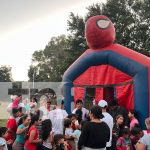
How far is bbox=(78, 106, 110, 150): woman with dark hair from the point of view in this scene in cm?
519

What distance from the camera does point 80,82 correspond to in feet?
40.1

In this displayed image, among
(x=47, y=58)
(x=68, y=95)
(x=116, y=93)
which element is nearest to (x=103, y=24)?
(x=116, y=93)

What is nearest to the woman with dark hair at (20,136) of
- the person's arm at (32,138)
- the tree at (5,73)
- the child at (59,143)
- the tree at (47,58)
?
the person's arm at (32,138)

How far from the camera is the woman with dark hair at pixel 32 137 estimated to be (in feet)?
21.1

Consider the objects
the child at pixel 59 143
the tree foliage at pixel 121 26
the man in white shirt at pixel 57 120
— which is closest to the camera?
the child at pixel 59 143

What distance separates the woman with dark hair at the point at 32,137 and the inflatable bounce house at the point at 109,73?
3.91 metres

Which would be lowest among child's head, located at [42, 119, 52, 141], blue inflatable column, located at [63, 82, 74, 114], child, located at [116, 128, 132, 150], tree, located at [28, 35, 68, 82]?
child, located at [116, 128, 132, 150]

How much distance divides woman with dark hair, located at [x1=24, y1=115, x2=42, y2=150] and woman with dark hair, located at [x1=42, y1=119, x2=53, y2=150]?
0.42 feet

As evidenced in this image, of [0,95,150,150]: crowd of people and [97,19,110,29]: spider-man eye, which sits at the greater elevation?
[97,19,110,29]: spider-man eye

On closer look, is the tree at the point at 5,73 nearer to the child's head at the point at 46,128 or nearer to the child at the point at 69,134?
the child at the point at 69,134

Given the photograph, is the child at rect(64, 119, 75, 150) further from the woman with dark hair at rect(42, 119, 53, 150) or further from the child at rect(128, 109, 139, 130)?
the child at rect(128, 109, 139, 130)

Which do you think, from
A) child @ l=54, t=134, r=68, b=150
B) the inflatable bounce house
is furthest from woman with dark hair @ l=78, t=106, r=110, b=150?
the inflatable bounce house

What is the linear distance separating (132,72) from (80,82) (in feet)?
7.88

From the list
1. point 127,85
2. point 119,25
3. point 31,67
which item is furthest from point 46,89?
point 31,67
